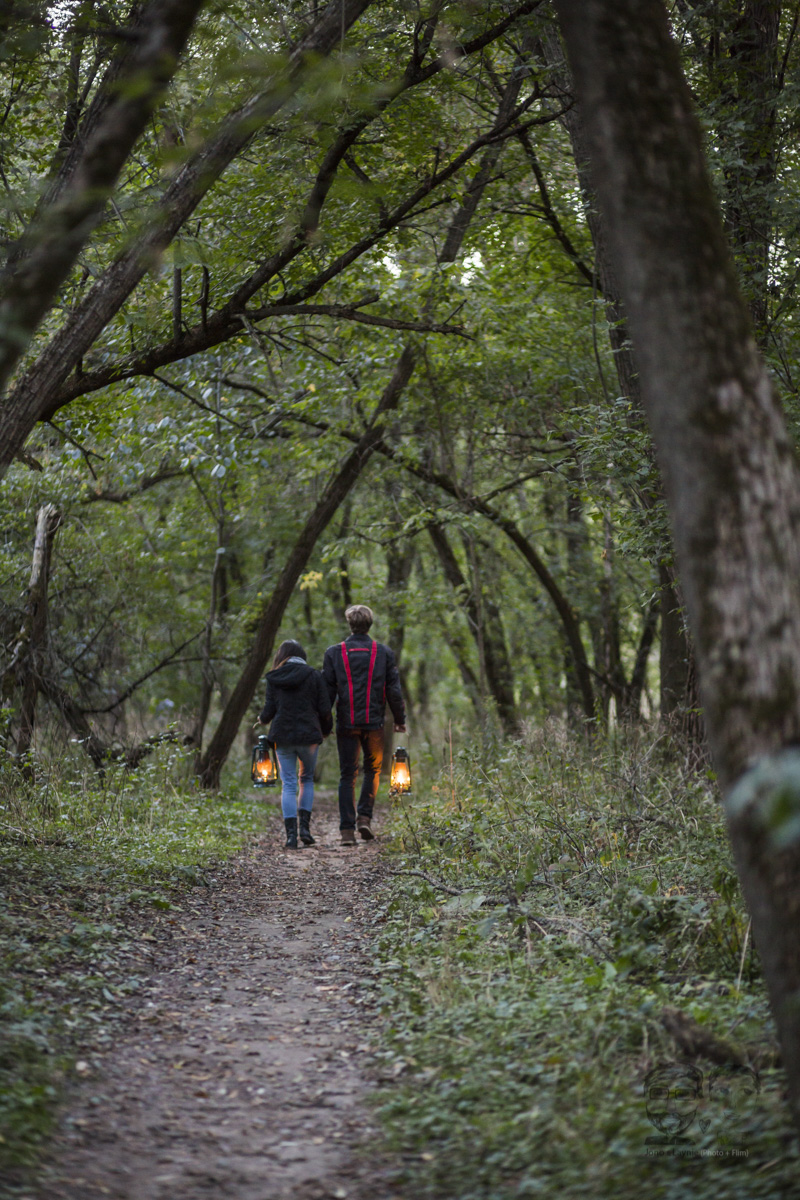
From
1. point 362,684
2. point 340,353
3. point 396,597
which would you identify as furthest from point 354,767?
point 396,597

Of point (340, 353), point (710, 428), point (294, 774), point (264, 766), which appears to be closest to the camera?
point (710, 428)

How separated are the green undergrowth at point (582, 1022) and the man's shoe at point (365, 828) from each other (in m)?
3.01

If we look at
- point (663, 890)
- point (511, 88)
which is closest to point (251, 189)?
point (511, 88)

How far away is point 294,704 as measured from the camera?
32.2 feet

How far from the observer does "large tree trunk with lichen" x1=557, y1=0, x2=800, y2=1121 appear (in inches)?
100

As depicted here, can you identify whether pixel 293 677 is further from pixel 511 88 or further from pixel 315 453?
pixel 511 88

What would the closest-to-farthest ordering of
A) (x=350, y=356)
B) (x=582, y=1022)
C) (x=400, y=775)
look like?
(x=582, y=1022) < (x=400, y=775) < (x=350, y=356)

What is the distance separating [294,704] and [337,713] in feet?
1.61

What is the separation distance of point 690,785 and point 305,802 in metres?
4.11

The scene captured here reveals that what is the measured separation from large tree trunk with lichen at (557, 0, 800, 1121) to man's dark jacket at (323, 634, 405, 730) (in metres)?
7.34

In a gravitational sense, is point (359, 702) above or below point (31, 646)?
below

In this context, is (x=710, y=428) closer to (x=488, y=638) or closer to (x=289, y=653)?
(x=289, y=653)

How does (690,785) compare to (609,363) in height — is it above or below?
below

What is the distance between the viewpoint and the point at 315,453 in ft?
46.8
